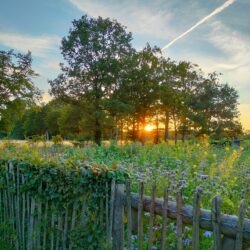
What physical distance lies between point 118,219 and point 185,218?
3.14 feet

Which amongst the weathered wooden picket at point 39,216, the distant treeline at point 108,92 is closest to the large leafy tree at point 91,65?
the distant treeline at point 108,92

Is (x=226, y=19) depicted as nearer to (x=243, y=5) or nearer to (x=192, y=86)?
(x=243, y=5)

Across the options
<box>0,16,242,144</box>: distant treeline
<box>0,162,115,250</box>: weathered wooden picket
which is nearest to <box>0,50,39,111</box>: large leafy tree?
<box>0,16,242,144</box>: distant treeline

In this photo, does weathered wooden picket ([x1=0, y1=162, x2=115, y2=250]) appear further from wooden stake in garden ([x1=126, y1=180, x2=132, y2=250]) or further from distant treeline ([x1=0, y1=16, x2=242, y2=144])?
distant treeline ([x1=0, y1=16, x2=242, y2=144])

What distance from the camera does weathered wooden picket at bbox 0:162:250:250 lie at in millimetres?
2664

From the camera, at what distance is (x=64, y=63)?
1335 inches

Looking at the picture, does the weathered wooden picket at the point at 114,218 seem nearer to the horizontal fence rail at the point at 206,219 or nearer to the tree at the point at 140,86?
the horizontal fence rail at the point at 206,219

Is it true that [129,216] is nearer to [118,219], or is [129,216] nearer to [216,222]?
[118,219]

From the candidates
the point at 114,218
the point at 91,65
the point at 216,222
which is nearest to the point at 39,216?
the point at 114,218

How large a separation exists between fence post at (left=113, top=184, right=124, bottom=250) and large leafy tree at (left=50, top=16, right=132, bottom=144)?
28257 mm

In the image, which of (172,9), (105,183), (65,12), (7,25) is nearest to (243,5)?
(172,9)

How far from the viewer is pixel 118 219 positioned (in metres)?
3.59

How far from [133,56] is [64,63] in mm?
7662

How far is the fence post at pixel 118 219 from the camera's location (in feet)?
11.7
